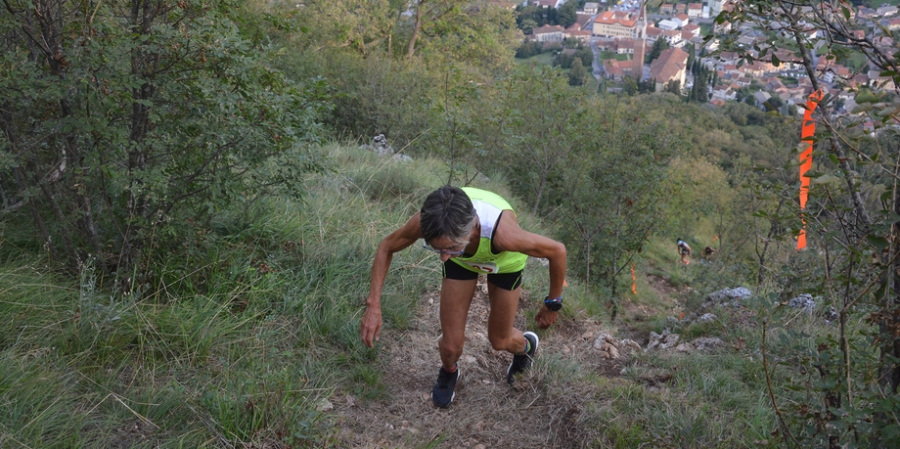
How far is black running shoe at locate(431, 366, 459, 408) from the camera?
3660mm

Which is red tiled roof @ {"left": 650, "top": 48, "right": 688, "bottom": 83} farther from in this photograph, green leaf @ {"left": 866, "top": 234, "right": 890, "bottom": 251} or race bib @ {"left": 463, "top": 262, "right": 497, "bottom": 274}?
green leaf @ {"left": 866, "top": 234, "right": 890, "bottom": 251}

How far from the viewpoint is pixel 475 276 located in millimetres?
3480

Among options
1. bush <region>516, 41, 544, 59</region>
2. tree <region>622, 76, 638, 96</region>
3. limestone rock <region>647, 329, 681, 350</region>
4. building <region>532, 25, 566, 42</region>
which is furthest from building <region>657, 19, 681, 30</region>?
limestone rock <region>647, 329, 681, 350</region>

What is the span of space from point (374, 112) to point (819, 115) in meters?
10.4

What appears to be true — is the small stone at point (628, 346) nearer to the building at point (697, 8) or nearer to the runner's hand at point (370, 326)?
the runner's hand at point (370, 326)

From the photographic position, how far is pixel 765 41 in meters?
2.58

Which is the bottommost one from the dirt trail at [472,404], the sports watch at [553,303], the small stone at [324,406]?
the dirt trail at [472,404]

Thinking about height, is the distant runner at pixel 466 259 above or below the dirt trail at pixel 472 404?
above

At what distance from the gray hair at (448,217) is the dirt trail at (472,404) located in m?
1.13

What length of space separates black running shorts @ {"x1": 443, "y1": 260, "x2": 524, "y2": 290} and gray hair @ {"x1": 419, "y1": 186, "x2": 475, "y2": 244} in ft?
1.68

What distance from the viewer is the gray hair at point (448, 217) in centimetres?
288

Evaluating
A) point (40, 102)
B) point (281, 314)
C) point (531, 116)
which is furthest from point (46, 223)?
point (531, 116)

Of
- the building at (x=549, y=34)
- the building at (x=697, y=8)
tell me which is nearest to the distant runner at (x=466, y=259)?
the building at (x=697, y=8)

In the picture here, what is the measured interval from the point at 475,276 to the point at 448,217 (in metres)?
0.69
